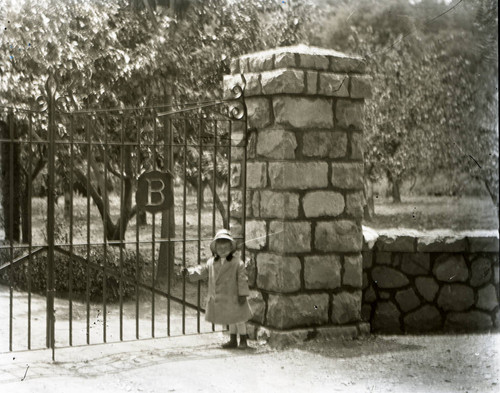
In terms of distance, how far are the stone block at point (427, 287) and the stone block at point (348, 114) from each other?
1657mm

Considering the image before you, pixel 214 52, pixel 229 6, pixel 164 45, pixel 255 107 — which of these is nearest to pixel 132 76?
pixel 164 45

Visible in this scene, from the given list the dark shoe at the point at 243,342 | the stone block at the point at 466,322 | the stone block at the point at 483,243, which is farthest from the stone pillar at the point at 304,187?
the stone block at the point at 483,243

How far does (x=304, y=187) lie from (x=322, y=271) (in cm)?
76

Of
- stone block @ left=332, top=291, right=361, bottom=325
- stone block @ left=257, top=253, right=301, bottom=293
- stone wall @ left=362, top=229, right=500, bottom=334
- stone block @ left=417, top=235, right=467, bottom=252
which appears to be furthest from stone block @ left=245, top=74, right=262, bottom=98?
stone block @ left=417, top=235, right=467, bottom=252

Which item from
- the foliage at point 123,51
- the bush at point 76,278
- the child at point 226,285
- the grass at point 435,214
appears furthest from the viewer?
the grass at point 435,214

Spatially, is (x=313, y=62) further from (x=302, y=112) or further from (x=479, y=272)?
(x=479, y=272)

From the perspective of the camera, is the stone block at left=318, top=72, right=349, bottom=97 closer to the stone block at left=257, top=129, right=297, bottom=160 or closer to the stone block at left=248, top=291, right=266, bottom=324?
the stone block at left=257, top=129, right=297, bottom=160

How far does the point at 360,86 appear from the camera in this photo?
630cm

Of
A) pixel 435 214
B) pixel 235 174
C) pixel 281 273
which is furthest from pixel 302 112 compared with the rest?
pixel 435 214

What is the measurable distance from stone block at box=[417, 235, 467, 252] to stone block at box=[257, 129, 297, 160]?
1733 mm

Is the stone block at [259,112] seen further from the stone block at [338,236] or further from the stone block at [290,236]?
the stone block at [338,236]

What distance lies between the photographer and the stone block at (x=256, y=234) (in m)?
6.12

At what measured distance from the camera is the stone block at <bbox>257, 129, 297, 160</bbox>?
591cm

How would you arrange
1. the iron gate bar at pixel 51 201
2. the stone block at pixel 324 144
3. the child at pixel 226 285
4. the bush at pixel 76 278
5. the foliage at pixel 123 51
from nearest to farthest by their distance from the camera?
the iron gate bar at pixel 51 201, the child at pixel 226 285, the stone block at pixel 324 144, the foliage at pixel 123 51, the bush at pixel 76 278
